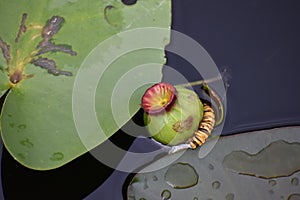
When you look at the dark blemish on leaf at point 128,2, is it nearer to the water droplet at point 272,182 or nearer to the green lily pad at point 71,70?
the green lily pad at point 71,70

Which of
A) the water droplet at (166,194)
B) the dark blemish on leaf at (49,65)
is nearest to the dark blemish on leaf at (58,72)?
the dark blemish on leaf at (49,65)

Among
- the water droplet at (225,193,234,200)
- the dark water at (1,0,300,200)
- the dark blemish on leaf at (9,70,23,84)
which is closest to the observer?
the dark blemish on leaf at (9,70,23,84)

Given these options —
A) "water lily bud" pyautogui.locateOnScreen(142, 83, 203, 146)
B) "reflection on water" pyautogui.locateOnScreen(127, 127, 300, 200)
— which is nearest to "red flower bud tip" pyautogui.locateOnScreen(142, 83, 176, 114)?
"water lily bud" pyautogui.locateOnScreen(142, 83, 203, 146)

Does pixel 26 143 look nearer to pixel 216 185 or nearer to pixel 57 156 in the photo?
pixel 57 156

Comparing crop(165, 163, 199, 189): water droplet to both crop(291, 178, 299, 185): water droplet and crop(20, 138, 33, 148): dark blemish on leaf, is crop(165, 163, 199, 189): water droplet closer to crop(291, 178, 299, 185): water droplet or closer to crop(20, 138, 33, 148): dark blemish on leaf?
crop(291, 178, 299, 185): water droplet

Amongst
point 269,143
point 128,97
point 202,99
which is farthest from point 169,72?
point 269,143

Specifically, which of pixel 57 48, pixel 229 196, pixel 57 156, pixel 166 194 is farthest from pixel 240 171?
pixel 57 48

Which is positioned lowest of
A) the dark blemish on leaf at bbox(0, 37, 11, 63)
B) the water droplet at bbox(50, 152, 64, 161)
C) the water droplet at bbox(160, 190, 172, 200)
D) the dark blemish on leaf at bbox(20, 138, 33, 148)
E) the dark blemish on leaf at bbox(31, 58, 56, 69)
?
the water droplet at bbox(160, 190, 172, 200)
